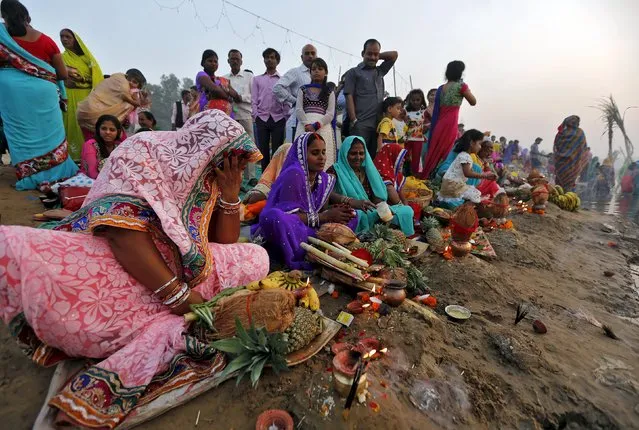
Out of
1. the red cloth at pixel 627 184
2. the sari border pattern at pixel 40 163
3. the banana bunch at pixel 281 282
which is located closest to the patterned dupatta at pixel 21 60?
the sari border pattern at pixel 40 163

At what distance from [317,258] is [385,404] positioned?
145 cm

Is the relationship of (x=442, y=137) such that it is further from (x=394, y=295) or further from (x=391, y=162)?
(x=394, y=295)

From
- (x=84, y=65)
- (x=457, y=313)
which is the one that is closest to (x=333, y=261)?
(x=457, y=313)

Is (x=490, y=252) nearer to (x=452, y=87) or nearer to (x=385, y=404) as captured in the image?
(x=385, y=404)

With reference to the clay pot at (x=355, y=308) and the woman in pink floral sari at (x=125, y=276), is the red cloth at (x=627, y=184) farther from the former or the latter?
the woman in pink floral sari at (x=125, y=276)

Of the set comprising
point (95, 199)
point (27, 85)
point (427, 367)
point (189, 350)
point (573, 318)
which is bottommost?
point (573, 318)

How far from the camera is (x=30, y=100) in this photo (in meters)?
4.48

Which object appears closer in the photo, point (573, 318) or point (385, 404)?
point (385, 404)

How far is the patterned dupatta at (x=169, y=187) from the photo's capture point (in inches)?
67.5

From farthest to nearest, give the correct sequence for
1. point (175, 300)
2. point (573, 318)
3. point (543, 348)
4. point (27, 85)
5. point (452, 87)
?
1. point (452, 87)
2. point (27, 85)
3. point (573, 318)
4. point (543, 348)
5. point (175, 300)

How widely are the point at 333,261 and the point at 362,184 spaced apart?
81.2 inches

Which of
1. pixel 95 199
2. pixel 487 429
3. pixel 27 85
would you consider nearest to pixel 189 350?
pixel 95 199

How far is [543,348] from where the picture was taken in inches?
101

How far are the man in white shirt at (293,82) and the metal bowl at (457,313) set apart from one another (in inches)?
169
